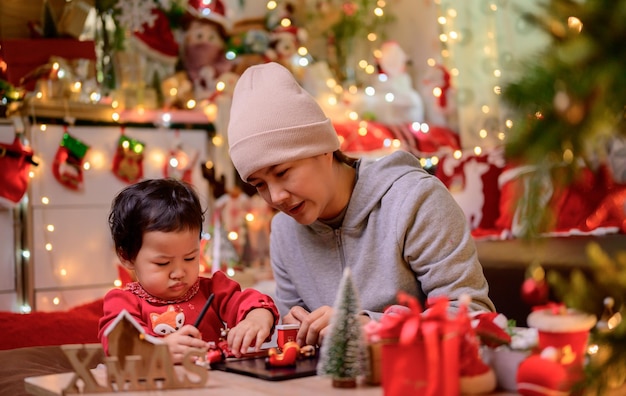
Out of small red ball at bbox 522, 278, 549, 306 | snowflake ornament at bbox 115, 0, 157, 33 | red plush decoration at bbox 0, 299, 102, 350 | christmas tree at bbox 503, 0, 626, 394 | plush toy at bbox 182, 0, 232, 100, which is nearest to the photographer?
christmas tree at bbox 503, 0, 626, 394

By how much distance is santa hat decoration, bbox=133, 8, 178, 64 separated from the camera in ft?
12.6

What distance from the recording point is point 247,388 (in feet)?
3.37

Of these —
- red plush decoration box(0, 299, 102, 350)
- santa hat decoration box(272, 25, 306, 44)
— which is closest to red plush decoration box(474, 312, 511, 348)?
red plush decoration box(0, 299, 102, 350)

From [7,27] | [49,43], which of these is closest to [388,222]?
[49,43]

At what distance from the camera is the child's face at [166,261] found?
4.69 feet

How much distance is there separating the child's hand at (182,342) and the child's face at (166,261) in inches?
8.4

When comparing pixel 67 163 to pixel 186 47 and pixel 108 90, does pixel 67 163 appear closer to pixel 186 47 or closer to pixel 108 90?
pixel 108 90

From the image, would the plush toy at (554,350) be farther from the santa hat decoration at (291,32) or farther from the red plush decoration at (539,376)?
the santa hat decoration at (291,32)

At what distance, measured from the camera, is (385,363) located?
2.87 feet

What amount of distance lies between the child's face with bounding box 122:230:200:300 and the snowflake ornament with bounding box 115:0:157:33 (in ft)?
8.50

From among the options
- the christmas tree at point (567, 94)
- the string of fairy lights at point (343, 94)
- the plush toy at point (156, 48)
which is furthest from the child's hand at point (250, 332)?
the plush toy at point (156, 48)

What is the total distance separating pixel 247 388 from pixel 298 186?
19.9 inches

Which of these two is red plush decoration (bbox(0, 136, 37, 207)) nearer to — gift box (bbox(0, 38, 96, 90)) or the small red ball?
gift box (bbox(0, 38, 96, 90))

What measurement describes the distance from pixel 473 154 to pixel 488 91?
689 mm
